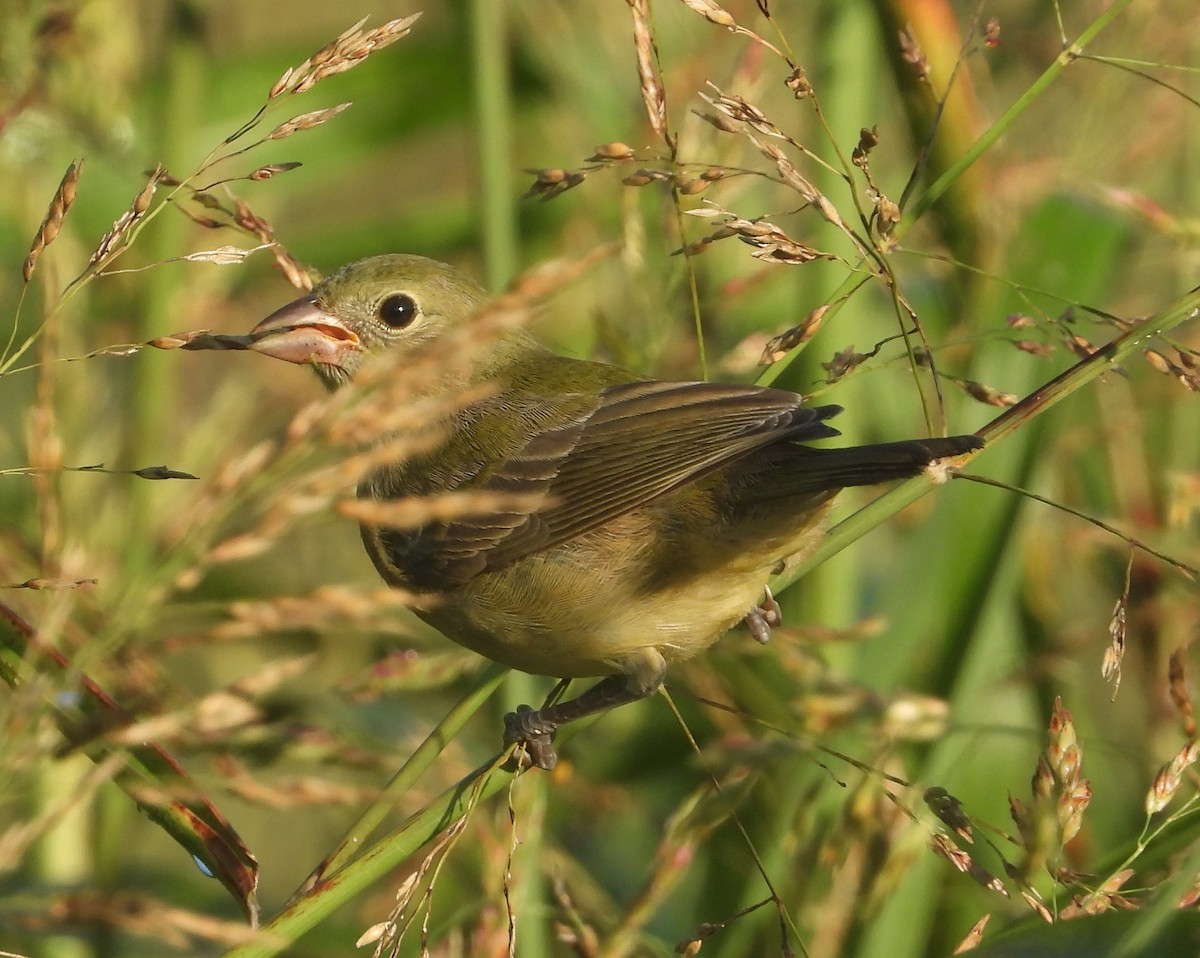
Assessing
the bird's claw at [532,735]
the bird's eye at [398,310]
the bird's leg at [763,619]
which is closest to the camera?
the bird's claw at [532,735]

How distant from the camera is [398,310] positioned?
3.14 metres

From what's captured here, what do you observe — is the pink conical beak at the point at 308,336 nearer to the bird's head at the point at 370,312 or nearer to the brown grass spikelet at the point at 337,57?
the bird's head at the point at 370,312

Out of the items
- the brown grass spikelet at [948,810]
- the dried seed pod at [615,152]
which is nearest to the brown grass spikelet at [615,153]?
the dried seed pod at [615,152]

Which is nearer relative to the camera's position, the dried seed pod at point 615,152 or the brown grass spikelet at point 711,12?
the brown grass spikelet at point 711,12

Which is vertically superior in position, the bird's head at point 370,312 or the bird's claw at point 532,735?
the bird's head at point 370,312

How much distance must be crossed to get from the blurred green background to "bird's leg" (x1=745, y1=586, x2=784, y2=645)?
68 mm

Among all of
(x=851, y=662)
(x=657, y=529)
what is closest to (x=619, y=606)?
(x=657, y=529)

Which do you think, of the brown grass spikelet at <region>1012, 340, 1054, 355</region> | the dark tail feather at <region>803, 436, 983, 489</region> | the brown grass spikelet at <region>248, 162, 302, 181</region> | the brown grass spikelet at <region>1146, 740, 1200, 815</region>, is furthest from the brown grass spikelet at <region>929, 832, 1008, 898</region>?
the brown grass spikelet at <region>248, 162, 302, 181</region>

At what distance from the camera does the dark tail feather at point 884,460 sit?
1.96 meters

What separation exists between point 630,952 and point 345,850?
1.74 feet

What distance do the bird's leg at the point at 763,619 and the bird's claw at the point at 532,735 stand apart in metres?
0.52

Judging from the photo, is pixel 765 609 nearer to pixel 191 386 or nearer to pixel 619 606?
pixel 619 606

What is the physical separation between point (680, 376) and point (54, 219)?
5.63ft

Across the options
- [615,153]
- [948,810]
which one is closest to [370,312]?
[615,153]
